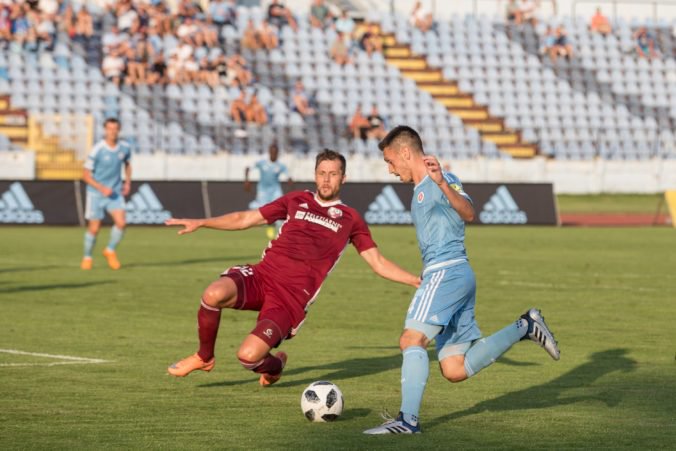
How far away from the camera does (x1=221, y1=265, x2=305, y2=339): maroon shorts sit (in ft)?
34.1

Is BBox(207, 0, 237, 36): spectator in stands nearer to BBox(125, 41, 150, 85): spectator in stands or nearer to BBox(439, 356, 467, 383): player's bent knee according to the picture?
BBox(125, 41, 150, 85): spectator in stands

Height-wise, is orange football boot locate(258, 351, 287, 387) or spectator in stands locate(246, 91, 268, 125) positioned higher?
spectator in stands locate(246, 91, 268, 125)

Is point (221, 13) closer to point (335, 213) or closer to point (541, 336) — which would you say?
point (335, 213)

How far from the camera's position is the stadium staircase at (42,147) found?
40812 mm

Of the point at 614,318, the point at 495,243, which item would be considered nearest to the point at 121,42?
the point at 495,243

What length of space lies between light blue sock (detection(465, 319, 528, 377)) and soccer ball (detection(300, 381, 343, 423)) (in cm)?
94

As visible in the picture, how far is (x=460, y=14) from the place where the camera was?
2156 inches

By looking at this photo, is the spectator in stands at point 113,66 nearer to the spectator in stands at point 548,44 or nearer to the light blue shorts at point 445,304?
the spectator in stands at point 548,44

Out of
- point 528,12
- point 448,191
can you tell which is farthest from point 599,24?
Result: point 448,191

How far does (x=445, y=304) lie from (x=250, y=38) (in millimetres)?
39468

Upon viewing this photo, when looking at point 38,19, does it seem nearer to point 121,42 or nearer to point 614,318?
point 121,42

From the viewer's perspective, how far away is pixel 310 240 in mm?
10633

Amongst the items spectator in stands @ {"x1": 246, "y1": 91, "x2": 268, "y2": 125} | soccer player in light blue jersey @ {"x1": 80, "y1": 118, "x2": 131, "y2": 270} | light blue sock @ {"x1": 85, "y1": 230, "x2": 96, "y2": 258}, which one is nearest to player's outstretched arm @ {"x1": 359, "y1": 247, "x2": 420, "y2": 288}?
soccer player in light blue jersey @ {"x1": 80, "y1": 118, "x2": 131, "y2": 270}

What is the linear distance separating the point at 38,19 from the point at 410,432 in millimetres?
37214
